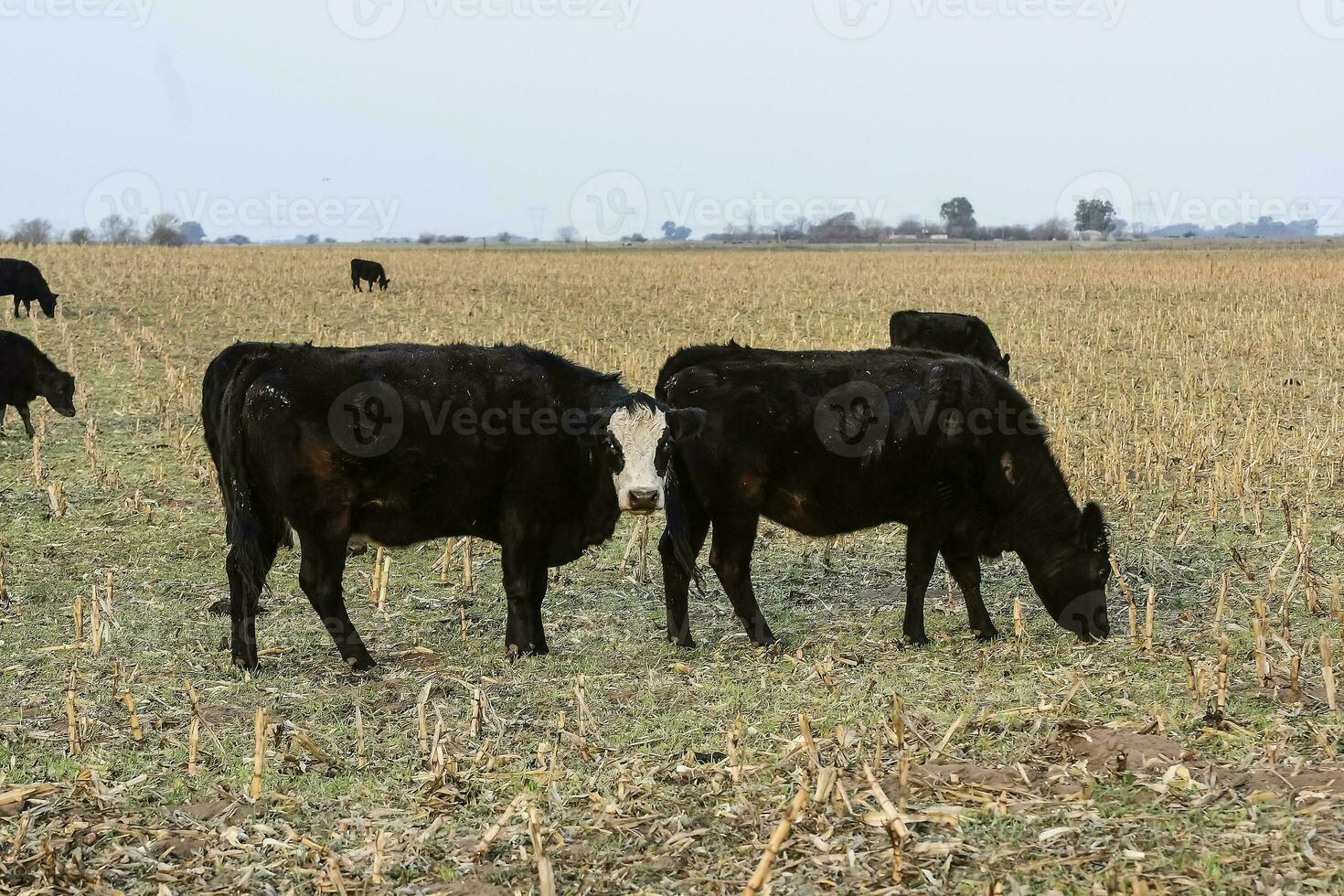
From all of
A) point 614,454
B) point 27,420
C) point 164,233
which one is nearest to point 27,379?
point 27,420

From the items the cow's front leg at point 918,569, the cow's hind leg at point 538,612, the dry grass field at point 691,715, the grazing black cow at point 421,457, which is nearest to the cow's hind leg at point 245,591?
the grazing black cow at point 421,457

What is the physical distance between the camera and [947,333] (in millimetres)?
19312

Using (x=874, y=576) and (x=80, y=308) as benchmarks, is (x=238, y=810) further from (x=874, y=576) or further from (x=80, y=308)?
(x=80, y=308)

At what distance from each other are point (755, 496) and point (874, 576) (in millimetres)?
1904

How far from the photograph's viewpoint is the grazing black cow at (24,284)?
87.3 feet

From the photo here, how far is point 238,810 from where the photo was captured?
5281 millimetres

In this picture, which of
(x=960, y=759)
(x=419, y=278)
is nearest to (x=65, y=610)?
(x=960, y=759)

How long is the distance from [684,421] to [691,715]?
75.5 inches

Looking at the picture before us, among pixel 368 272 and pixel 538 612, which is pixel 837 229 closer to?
pixel 368 272

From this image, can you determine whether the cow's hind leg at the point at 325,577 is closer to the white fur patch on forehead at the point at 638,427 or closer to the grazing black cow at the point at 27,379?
the white fur patch on forehead at the point at 638,427

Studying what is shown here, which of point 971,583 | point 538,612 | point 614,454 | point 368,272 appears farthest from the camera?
point 368,272

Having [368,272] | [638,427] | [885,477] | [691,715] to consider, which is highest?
[368,272]

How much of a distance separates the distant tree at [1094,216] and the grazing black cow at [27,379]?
90218 millimetres

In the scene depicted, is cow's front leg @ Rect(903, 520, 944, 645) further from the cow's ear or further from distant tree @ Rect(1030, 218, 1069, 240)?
distant tree @ Rect(1030, 218, 1069, 240)
